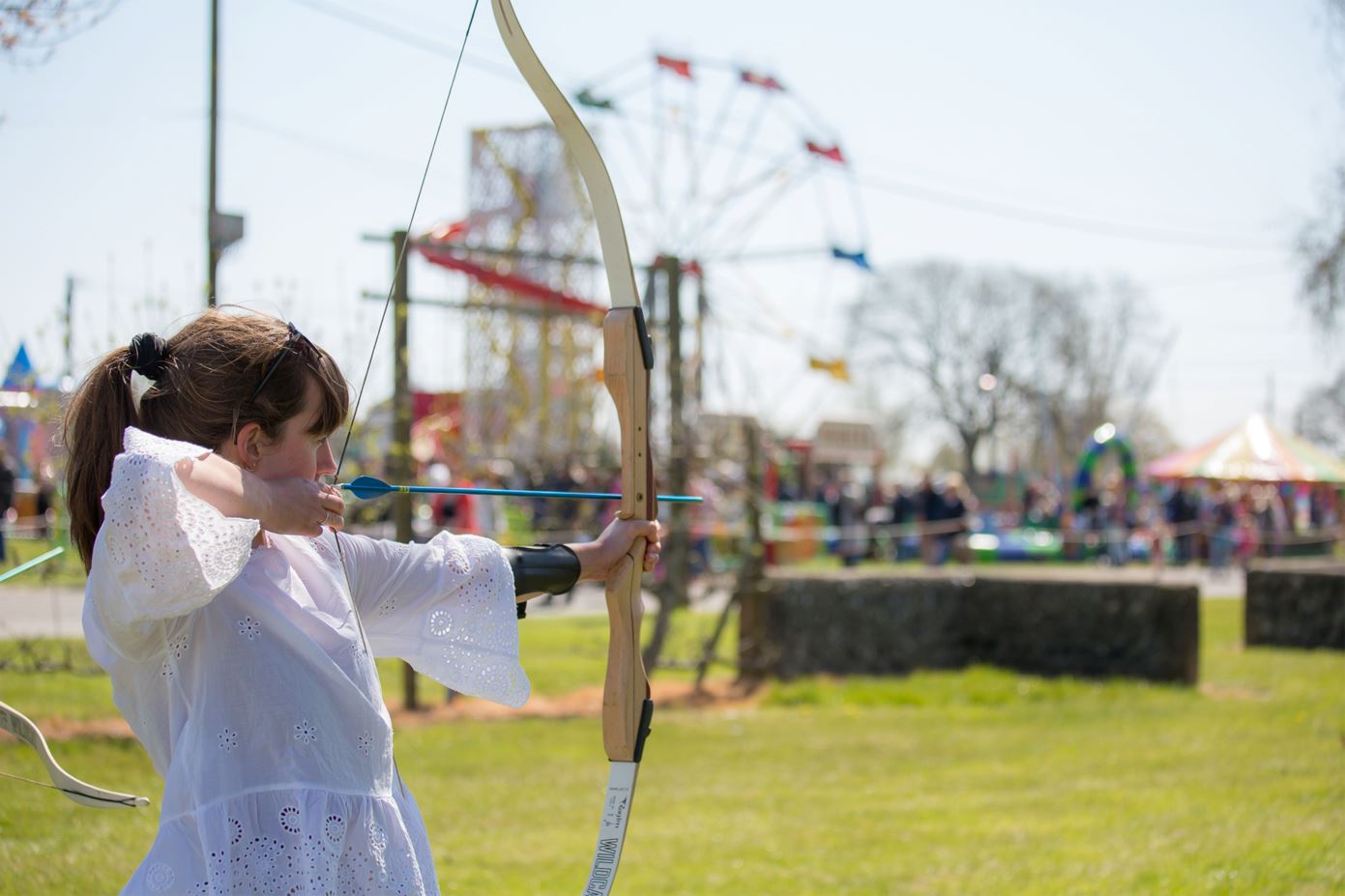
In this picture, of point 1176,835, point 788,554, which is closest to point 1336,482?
point 788,554

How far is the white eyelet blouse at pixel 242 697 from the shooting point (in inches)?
68.5

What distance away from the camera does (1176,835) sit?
5.11 m

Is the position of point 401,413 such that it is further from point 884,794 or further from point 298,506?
point 298,506

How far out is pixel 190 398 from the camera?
2004mm

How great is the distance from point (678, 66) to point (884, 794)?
928 cm

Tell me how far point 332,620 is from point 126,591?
1.10 feet

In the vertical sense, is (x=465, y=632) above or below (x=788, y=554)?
above

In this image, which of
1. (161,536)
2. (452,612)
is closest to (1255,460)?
(452,612)

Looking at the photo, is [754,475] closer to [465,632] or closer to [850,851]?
[850,851]

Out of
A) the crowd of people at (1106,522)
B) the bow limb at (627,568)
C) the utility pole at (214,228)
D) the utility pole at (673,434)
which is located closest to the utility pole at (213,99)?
the utility pole at (214,228)

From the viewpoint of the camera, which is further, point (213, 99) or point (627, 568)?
point (213, 99)

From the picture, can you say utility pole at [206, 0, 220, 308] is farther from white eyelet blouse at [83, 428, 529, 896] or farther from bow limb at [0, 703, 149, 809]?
white eyelet blouse at [83, 428, 529, 896]

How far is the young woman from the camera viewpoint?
5.79ft

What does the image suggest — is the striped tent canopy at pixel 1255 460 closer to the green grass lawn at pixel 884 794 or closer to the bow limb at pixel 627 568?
the green grass lawn at pixel 884 794
